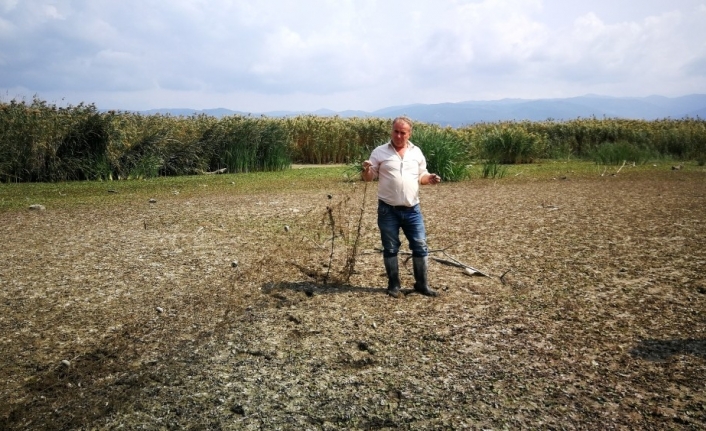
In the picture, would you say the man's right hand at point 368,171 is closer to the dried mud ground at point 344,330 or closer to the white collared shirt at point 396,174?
the white collared shirt at point 396,174

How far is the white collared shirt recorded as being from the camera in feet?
18.7

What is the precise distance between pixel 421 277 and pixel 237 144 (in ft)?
50.2

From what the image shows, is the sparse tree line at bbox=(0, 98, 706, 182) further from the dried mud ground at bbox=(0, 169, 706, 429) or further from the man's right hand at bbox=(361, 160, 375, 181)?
the man's right hand at bbox=(361, 160, 375, 181)

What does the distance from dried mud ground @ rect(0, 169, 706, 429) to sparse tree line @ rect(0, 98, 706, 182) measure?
8.66 m

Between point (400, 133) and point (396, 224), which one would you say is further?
point (396, 224)

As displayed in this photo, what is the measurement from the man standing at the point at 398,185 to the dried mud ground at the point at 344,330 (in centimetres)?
59

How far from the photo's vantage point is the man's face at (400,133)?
18.7 ft

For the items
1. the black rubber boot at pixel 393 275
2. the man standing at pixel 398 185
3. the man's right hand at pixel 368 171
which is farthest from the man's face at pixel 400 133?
the black rubber boot at pixel 393 275

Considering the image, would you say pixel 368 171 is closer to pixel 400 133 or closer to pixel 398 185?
pixel 398 185

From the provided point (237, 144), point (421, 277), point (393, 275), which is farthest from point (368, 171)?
point (237, 144)

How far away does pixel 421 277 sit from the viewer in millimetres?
6145

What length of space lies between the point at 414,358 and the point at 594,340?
158 centimetres

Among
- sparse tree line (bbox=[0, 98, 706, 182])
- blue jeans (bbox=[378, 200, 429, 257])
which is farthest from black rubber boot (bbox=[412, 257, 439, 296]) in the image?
sparse tree line (bbox=[0, 98, 706, 182])

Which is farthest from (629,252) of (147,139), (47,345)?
(147,139)
